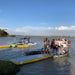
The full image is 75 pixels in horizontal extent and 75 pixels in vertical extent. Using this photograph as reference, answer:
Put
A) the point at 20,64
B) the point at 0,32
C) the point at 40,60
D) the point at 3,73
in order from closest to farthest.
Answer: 1. the point at 3,73
2. the point at 20,64
3. the point at 40,60
4. the point at 0,32

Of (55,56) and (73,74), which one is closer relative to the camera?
(73,74)

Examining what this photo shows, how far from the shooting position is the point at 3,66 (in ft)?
25.2

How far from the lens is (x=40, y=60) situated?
41.1 feet

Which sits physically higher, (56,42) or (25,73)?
(56,42)

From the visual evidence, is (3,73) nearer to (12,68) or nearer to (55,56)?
(12,68)

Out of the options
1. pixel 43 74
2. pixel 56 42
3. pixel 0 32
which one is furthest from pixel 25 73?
pixel 0 32

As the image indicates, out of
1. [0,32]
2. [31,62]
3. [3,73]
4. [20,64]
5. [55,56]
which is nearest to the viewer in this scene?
[3,73]

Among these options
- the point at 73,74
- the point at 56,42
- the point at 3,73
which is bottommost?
the point at 73,74

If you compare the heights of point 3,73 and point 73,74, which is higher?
point 3,73

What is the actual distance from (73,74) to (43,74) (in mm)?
2424

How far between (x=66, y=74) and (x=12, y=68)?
429cm

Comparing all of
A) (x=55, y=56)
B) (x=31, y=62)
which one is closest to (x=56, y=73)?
(x=31, y=62)

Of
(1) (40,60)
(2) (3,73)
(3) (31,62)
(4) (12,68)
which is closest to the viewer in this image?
(2) (3,73)

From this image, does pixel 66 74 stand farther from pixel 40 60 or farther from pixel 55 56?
pixel 55 56
